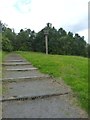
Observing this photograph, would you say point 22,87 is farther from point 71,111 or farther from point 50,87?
point 71,111

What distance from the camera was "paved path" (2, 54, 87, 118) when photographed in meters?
4.40

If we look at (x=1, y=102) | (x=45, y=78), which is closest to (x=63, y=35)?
(x=45, y=78)

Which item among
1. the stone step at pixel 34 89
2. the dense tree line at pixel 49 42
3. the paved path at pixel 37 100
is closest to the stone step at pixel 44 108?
the paved path at pixel 37 100

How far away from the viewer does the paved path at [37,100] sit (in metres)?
4.40

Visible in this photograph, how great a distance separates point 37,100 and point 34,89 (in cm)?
85

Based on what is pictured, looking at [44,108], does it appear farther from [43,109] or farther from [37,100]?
[37,100]

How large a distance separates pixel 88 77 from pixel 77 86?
1.27 metres

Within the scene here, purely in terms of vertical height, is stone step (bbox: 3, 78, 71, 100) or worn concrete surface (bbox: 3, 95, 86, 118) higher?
stone step (bbox: 3, 78, 71, 100)

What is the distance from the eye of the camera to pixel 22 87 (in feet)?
20.8

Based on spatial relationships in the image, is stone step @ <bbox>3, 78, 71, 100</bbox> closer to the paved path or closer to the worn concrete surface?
the paved path

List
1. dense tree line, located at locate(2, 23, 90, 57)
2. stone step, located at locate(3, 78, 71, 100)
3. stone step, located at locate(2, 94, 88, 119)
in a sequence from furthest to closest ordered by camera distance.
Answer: dense tree line, located at locate(2, 23, 90, 57) < stone step, located at locate(3, 78, 71, 100) < stone step, located at locate(2, 94, 88, 119)

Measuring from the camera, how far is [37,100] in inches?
206

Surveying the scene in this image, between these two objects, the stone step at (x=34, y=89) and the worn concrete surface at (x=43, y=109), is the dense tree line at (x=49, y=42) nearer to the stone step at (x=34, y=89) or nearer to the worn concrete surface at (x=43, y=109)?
the stone step at (x=34, y=89)

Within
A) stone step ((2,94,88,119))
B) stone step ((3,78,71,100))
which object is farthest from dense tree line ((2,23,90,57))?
stone step ((2,94,88,119))
